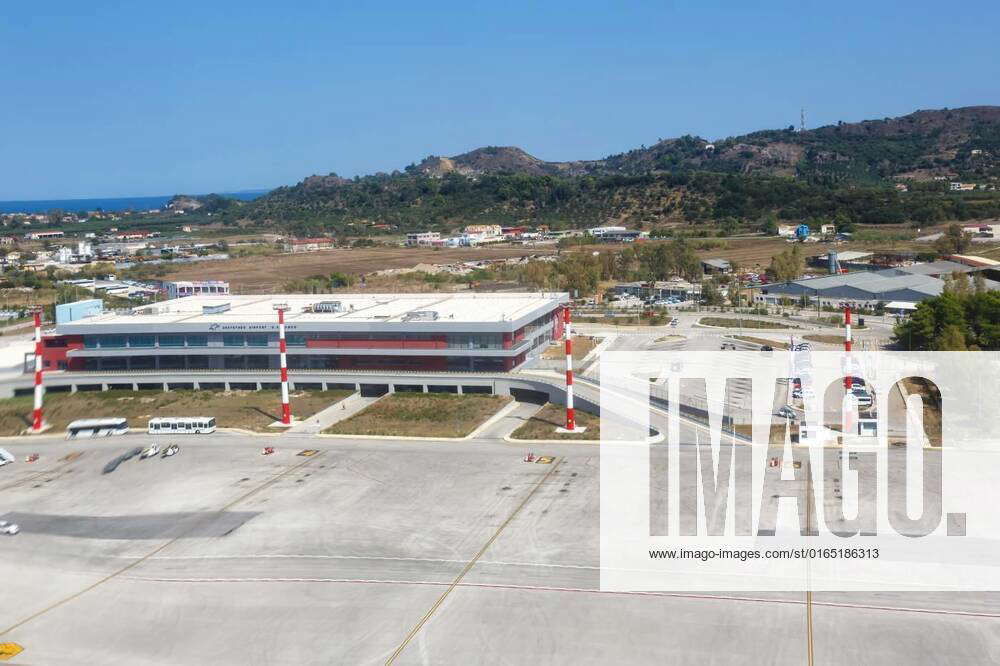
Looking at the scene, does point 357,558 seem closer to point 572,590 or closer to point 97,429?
point 572,590

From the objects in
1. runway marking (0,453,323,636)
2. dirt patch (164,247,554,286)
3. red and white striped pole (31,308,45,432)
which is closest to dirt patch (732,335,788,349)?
runway marking (0,453,323,636)

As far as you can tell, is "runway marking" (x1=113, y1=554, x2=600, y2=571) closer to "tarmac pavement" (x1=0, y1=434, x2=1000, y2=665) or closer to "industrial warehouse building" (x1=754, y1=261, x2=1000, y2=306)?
"tarmac pavement" (x1=0, y1=434, x2=1000, y2=665)

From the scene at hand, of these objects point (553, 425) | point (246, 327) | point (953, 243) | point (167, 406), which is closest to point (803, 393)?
point (553, 425)

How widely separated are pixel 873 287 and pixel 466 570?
6703cm

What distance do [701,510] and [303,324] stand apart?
34.0 metres

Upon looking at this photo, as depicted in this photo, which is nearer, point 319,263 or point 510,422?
point 510,422

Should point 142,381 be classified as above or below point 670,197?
below

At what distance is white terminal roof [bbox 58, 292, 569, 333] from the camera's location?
59.7m

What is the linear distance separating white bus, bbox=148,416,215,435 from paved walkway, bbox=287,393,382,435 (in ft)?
15.3

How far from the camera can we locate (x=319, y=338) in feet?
198

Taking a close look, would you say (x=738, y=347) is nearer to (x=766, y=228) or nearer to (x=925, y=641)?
(x=925, y=641)

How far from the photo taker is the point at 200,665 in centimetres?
2538

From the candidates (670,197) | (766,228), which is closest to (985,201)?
(766,228)

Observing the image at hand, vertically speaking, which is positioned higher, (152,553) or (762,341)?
(762,341)
